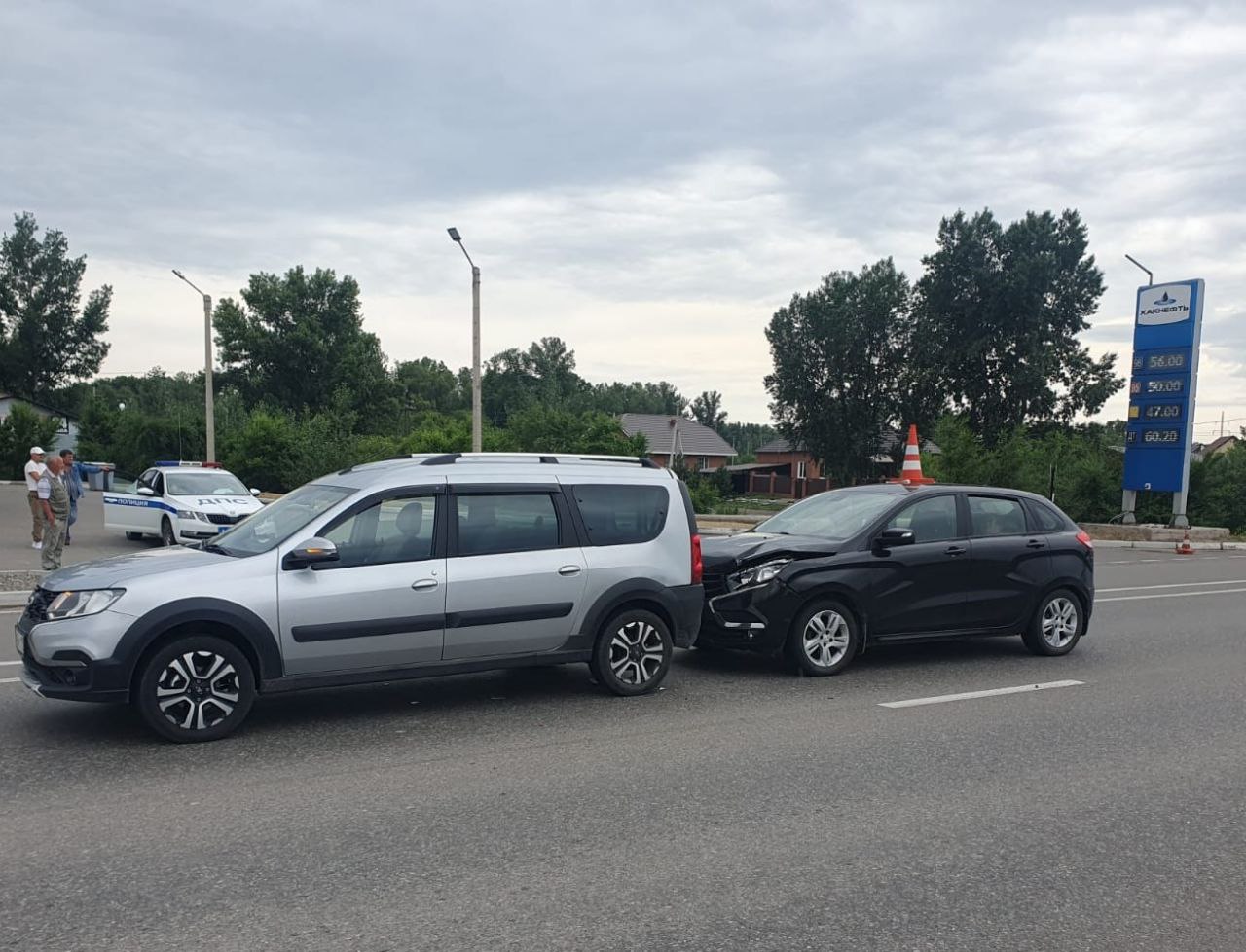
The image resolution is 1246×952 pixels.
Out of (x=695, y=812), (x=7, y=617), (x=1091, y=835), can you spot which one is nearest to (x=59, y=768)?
(x=695, y=812)

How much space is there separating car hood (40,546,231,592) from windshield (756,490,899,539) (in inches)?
201

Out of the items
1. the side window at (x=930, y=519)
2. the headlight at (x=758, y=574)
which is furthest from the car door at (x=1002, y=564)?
Result: the headlight at (x=758, y=574)

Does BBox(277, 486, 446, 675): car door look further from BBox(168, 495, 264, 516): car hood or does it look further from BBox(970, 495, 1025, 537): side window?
BBox(168, 495, 264, 516): car hood

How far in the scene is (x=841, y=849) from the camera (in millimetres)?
4766

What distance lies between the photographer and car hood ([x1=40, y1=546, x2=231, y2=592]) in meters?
6.26

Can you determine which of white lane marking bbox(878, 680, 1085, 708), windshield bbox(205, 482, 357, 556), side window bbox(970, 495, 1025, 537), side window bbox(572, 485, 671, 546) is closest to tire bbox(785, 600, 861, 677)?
white lane marking bbox(878, 680, 1085, 708)

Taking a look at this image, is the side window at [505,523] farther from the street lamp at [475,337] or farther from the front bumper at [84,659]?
the street lamp at [475,337]

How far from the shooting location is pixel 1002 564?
381 inches

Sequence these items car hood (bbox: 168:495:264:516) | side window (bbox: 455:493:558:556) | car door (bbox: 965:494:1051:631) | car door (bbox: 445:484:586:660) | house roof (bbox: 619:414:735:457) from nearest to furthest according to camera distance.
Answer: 1. car door (bbox: 445:484:586:660)
2. side window (bbox: 455:493:558:556)
3. car door (bbox: 965:494:1051:631)
4. car hood (bbox: 168:495:264:516)
5. house roof (bbox: 619:414:735:457)

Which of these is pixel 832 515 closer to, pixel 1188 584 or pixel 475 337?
pixel 1188 584

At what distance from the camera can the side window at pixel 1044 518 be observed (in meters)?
10.2

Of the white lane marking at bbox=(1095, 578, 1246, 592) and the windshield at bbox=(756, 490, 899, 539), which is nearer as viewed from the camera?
the windshield at bbox=(756, 490, 899, 539)

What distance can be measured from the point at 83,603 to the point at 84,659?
0.34 meters

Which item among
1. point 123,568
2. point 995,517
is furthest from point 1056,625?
point 123,568
